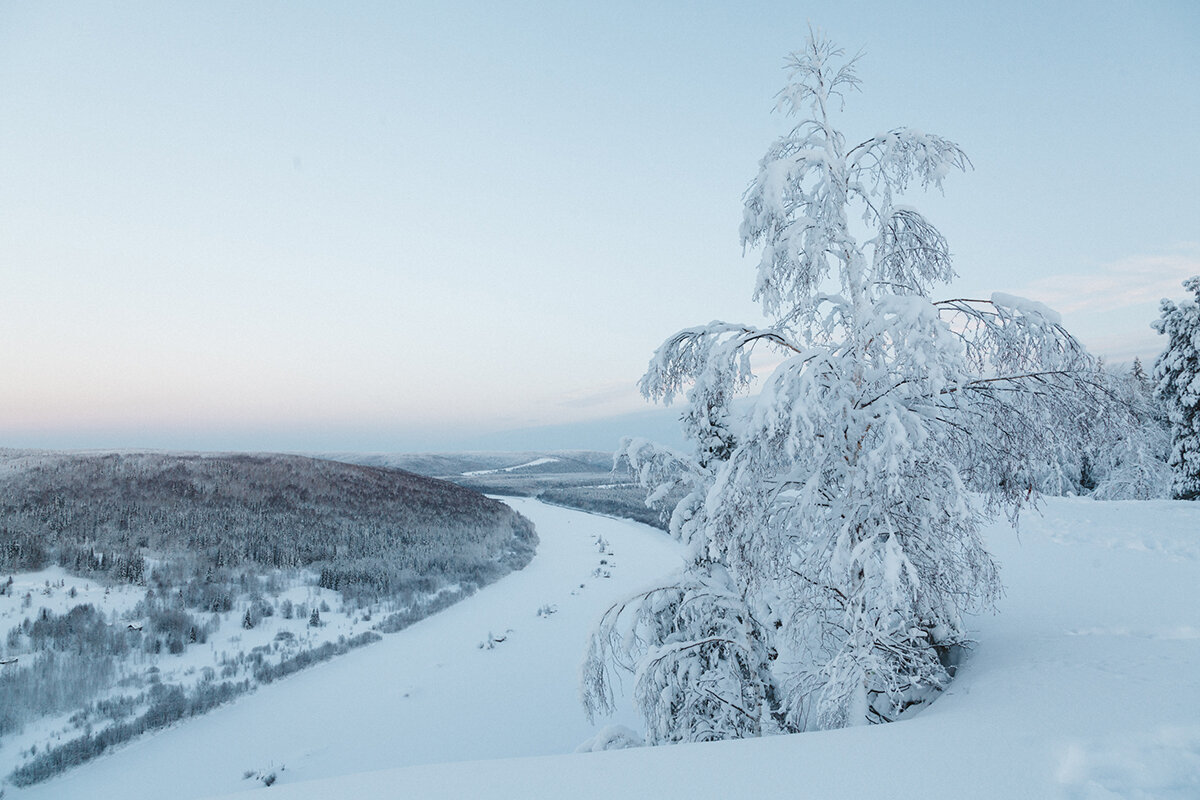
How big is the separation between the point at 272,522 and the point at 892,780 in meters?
22.4

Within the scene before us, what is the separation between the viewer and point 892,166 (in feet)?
18.5

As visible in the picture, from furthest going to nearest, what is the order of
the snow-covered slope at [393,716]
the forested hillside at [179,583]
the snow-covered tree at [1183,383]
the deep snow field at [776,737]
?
1. the snow-covered tree at [1183,383]
2. the forested hillside at [179,583]
3. the snow-covered slope at [393,716]
4. the deep snow field at [776,737]

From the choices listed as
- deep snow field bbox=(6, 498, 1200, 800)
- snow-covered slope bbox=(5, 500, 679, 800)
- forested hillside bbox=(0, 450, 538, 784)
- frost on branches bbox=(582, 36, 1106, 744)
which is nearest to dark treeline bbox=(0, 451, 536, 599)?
A: forested hillside bbox=(0, 450, 538, 784)

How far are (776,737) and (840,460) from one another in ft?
8.14

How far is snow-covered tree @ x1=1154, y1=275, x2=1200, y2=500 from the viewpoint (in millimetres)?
19156

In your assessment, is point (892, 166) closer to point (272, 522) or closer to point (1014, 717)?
point (1014, 717)

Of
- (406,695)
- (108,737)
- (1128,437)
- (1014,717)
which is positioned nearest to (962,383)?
(1128,437)

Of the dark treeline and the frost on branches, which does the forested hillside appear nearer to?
the dark treeline

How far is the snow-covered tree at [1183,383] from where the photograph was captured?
62.8 feet

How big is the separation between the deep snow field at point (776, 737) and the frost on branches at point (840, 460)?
0.93 meters

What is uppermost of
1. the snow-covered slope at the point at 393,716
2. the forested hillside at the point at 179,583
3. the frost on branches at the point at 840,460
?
the frost on branches at the point at 840,460

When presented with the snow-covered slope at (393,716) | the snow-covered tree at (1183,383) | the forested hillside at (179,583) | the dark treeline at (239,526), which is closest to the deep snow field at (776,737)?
the snow-covered slope at (393,716)

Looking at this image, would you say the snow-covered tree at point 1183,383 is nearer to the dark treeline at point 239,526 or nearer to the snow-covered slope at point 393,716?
the snow-covered slope at point 393,716

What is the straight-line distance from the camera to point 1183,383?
1970cm
